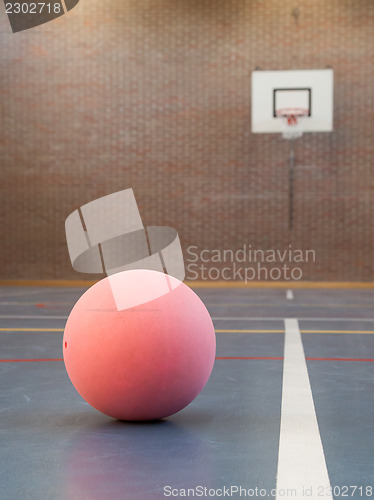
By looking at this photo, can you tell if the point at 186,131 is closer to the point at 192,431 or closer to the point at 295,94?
the point at 295,94

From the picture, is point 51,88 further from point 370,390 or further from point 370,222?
point 370,390

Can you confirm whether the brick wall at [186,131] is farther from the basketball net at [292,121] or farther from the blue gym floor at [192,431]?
the blue gym floor at [192,431]

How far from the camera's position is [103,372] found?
3654mm

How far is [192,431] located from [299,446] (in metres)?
0.56

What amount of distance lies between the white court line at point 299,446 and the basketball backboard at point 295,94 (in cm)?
1212

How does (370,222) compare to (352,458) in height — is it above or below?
below

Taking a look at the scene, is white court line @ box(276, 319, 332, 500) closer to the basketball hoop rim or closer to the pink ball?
the pink ball

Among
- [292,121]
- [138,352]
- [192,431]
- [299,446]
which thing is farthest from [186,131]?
[299,446]

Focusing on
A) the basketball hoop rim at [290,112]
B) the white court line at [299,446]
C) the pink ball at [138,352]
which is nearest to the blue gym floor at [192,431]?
the white court line at [299,446]

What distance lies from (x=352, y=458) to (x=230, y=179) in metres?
14.6

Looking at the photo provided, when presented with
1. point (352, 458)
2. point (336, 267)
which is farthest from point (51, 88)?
point (352, 458)

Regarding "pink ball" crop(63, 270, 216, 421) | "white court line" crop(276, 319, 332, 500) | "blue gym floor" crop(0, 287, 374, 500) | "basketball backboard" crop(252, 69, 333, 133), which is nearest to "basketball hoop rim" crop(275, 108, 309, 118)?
"basketball backboard" crop(252, 69, 333, 133)

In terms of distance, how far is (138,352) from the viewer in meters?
3.65

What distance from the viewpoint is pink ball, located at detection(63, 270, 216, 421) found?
11.9ft
